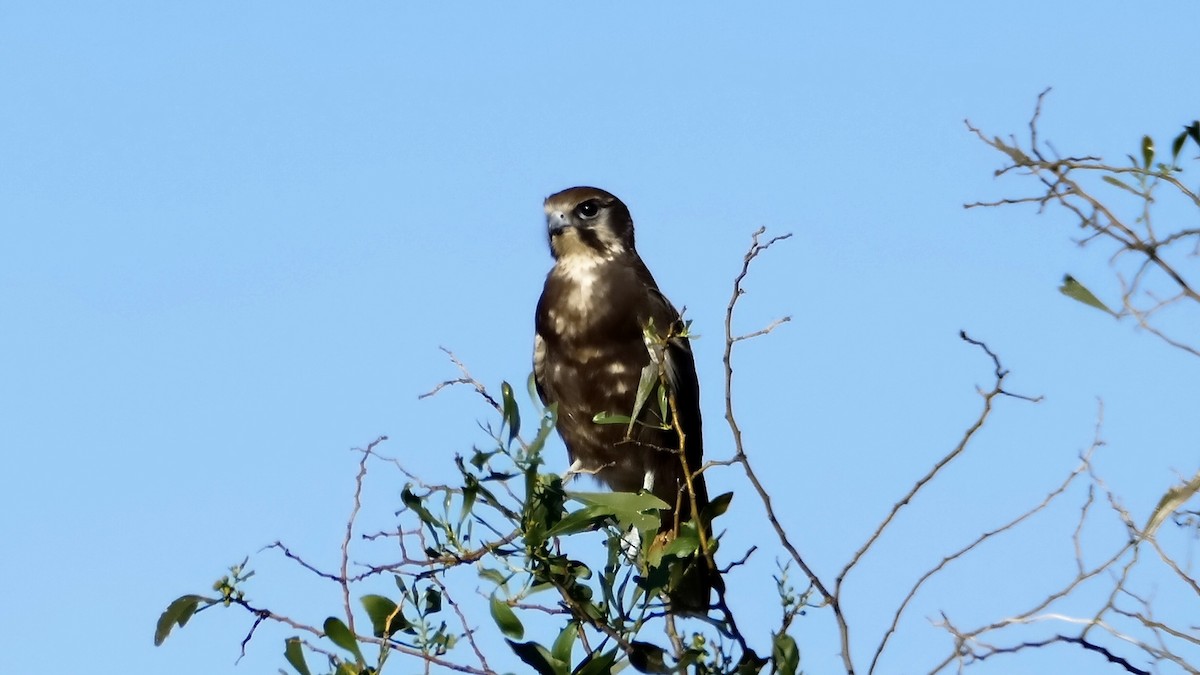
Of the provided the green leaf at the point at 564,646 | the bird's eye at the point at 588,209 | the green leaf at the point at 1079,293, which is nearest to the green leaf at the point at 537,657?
the green leaf at the point at 564,646

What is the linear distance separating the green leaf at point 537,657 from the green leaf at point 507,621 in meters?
0.02

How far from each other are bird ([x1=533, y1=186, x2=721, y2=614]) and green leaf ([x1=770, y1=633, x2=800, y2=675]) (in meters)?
2.19

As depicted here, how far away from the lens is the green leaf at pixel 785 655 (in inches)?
98.8

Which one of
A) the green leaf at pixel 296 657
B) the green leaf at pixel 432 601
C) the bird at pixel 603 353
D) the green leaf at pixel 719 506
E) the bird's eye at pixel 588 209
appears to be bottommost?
the green leaf at pixel 296 657

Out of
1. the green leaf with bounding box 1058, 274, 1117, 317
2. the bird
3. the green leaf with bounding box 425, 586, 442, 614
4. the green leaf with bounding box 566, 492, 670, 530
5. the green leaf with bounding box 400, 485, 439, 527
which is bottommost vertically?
the green leaf with bounding box 425, 586, 442, 614

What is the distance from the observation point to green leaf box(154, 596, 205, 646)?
8.30 feet

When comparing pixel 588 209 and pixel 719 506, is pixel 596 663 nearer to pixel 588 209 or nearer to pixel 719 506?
pixel 719 506

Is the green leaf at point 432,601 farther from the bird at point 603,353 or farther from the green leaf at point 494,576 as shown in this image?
the bird at point 603,353

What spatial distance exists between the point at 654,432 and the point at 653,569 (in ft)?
8.62

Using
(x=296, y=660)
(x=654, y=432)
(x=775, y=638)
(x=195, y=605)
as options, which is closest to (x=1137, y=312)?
(x=775, y=638)

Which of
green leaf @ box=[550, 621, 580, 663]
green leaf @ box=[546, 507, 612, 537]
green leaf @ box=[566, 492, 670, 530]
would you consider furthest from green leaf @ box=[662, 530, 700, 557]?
green leaf @ box=[550, 621, 580, 663]

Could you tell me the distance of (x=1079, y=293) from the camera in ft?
8.26

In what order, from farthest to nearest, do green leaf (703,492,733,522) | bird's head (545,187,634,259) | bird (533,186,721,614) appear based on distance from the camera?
bird's head (545,187,634,259) → bird (533,186,721,614) → green leaf (703,492,733,522)

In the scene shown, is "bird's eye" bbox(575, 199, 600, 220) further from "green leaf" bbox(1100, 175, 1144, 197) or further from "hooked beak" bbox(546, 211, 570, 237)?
"green leaf" bbox(1100, 175, 1144, 197)
